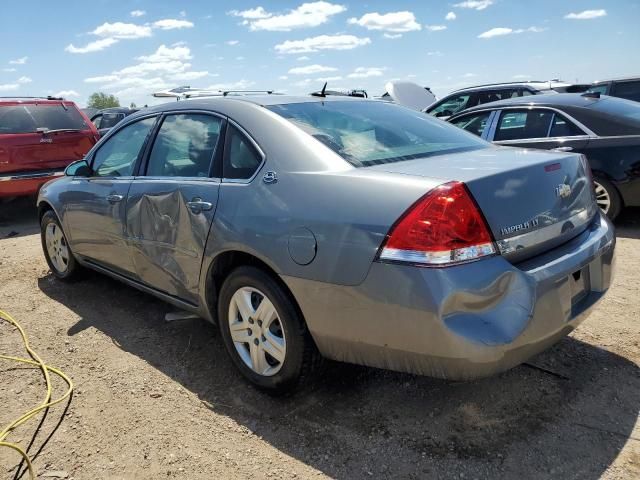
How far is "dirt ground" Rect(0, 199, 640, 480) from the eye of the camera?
2377 mm

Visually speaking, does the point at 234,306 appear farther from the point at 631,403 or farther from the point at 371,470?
the point at 631,403

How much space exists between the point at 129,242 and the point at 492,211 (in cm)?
249

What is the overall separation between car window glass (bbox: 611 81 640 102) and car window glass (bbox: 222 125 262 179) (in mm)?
9578

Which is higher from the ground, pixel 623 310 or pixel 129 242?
pixel 129 242

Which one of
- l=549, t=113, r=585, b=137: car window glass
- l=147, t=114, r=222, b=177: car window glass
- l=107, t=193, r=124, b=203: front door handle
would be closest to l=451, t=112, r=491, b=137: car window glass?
l=549, t=113, r=585, b=137: car window glass

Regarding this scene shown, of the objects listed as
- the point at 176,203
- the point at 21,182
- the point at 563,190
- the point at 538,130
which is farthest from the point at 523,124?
the point at 21,182

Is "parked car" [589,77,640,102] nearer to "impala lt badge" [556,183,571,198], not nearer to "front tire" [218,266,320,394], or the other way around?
"impala lt badge" [556,183,571,198]

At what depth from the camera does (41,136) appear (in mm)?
7812

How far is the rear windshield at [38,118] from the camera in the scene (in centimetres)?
775

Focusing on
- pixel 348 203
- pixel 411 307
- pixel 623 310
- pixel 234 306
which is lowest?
pixel 623 310

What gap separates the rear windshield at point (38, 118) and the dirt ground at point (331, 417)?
514 centimetres

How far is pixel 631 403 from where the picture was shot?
8.79ft

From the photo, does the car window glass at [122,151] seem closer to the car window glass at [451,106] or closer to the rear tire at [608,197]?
the rear tire at [608,197]

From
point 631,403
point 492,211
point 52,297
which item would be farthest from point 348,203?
point 52,297
